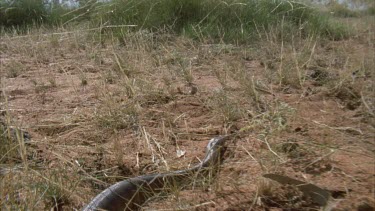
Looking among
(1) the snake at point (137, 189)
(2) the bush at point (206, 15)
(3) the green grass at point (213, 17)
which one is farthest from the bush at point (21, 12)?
(1) the snake at point (137, 189)

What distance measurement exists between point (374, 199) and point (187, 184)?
746 millimetres

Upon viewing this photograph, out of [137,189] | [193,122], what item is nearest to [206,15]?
[193,122]

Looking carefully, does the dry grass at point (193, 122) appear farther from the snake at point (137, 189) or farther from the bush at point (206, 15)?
the bush at point (206, 15)

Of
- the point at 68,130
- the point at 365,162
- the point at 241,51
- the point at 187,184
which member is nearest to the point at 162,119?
the point at 68,130

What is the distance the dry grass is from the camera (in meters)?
1.73

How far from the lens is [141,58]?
3848 millimetres

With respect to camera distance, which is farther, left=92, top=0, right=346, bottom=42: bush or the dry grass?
Result: left=92, top=0, right=346, bottom=42: bush

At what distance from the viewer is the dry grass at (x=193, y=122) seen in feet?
5.67

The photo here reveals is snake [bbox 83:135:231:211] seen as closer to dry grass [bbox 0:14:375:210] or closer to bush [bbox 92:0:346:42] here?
dry grass [bbox 0:14:375:210]

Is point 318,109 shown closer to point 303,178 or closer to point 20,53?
point 303,178

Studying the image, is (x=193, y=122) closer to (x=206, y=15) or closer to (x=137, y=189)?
(x=137, y=189)

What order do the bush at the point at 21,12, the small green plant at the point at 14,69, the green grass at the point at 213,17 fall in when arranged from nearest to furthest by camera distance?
the small green plant at the point at 14,69 < the green grass at the point at 213,17 < the bush at the point at 21,12

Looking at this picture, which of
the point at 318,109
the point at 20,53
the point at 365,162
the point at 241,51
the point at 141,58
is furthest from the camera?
the point at 20,53

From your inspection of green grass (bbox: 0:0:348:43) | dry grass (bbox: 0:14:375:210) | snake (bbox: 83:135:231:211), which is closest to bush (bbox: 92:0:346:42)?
green grass (bbox: 0:0:348:43)
